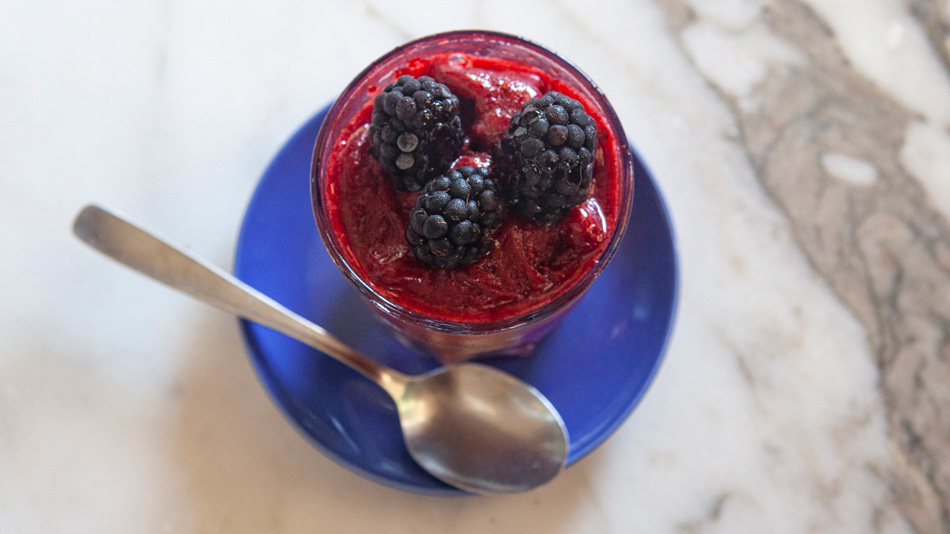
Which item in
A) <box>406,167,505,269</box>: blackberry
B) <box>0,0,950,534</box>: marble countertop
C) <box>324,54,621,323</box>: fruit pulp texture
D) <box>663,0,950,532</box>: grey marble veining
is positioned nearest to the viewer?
<box>406,167,505,269</box>: blackberry

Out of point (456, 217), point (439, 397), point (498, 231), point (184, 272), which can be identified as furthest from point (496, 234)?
point (184, 272)

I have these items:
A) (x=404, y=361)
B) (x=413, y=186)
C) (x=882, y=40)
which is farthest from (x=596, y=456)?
(x=882, y=40)

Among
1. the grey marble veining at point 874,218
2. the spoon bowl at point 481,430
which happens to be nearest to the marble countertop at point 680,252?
the grey marble veining at point 874,218

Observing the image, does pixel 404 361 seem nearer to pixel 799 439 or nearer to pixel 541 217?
pixel 541 217

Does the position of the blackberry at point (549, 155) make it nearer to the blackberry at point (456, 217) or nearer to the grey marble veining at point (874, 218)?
the blackberry at point (456, 217)

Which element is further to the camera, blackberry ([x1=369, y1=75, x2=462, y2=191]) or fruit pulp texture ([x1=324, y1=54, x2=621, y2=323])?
fruit pulp texture ([x1=324, y1=54, x2=621, y2=323])

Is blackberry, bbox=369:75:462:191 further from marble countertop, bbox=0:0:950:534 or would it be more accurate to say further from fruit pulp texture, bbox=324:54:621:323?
marble countertop, bbox=0:0:950:534

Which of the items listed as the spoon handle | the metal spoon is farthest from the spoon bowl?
the spoon handle
